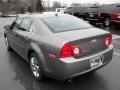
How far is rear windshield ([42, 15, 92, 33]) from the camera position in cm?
450

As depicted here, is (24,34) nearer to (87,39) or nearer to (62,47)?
(62,47)

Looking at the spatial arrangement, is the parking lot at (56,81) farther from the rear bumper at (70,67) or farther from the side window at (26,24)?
the side window at (26,24)

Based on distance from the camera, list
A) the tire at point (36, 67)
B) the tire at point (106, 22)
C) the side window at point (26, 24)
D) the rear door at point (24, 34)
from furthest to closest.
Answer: the tire at point (106, 22) → the side window at point (26, 24) → the rear door at point (24, 34) → the tire at point (36, 67)

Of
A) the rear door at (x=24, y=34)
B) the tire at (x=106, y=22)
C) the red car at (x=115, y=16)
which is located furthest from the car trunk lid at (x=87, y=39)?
the tire at (x=106, y=22)

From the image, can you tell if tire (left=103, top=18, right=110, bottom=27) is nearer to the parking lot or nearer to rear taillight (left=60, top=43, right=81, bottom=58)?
the parking lot

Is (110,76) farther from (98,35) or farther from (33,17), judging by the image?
(33,17)

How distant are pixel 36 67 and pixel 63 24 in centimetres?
124

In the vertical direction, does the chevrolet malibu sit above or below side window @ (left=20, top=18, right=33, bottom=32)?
below

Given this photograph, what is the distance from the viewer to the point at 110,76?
475 centimetres

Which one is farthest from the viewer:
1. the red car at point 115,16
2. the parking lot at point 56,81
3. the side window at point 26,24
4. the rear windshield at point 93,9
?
the rear windshield at point 93,9

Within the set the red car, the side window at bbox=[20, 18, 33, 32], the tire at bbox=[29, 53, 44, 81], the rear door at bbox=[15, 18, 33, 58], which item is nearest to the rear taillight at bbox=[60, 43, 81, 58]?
the tire at bbox=[29, 53, 44, 81]

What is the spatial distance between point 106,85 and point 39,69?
155 centimetres

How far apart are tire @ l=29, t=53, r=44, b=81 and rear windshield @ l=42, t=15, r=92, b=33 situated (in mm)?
790

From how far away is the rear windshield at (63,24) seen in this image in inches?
177
